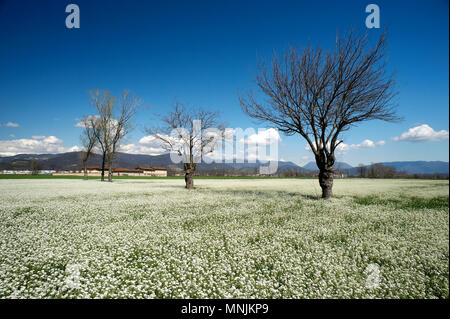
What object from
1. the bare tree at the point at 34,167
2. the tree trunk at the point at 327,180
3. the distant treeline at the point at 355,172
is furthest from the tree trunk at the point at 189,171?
the bare tree at the point at 34,167

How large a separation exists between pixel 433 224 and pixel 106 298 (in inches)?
480

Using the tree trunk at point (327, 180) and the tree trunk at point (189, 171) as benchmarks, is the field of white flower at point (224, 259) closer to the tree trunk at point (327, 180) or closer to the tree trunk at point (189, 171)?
the tree trunk at point (327, 180)

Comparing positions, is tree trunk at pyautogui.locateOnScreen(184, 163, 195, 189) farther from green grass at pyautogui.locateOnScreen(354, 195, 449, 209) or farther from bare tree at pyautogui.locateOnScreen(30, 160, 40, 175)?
bare tree at pyautogui.locateOnScreen(30, 160, 40, 175)

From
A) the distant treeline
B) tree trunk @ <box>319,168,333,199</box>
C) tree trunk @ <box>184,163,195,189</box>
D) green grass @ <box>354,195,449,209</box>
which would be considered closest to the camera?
green grass @ <box>354,195,449,209</box>

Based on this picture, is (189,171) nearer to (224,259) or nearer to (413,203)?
(413,203)

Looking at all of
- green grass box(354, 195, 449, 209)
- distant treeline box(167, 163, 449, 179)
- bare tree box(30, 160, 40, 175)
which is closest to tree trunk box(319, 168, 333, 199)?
green grass box(354, 195, 449, 209)

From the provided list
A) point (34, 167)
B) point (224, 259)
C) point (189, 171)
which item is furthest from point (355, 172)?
point (34, 167)

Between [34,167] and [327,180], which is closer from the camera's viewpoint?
[327,180]

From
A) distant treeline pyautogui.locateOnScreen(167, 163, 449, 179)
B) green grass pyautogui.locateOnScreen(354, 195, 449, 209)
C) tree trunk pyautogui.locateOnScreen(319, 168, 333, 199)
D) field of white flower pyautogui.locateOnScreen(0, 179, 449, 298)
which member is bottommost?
distant treeline pyautogui.locateOnScreen(167, 163, 449, 179)

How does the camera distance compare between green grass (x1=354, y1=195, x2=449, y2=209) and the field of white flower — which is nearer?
the field of white flower

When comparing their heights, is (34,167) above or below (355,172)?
above
